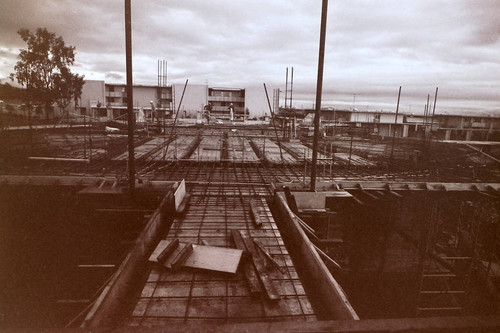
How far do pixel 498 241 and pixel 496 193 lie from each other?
215 centimetres

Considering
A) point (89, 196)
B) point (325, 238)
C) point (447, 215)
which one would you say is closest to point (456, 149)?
point (447, 215)

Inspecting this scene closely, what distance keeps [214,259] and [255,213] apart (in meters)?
2.65

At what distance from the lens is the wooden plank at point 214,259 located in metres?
5.41

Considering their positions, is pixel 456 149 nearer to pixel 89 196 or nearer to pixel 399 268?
pixel 399 268

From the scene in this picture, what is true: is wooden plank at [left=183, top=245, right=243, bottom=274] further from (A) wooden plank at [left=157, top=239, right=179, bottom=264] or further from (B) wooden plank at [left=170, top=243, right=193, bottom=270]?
(A) wooden plank at [left=157, top=239, right=179, bottom=264]

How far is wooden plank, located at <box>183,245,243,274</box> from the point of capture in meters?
5.41

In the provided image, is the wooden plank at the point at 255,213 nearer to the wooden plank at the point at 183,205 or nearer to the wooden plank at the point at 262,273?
the wooden plank at the point at 262,273

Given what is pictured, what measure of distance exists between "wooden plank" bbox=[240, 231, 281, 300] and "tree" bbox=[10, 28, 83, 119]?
98.6ft

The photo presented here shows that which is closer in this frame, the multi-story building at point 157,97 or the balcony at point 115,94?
the multi-story building at point 157,97

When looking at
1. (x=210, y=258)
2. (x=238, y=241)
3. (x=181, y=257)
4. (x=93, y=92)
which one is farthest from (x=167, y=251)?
(x=93, y=92)

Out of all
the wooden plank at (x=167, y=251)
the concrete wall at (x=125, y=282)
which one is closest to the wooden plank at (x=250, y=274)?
the wooden plank at (x=167, y=251)

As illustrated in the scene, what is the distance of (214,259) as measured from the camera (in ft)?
18.5

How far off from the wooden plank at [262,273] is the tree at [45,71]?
30.1 metres

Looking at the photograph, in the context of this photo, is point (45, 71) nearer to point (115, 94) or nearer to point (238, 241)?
point (115, 94)
